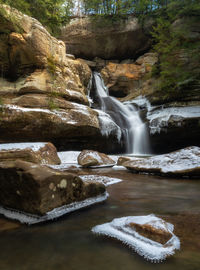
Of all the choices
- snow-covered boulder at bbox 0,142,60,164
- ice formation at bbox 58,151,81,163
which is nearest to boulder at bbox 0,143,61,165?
snow-covered boulder at bbox 0,142,60,164

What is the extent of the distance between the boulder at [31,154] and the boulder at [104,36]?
15.7 metres

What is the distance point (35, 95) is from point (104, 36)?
13.4 meters

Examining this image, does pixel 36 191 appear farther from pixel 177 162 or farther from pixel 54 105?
pixel 54 105

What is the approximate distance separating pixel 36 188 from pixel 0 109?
624cm

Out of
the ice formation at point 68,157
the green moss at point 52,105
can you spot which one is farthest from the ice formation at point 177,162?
the green moss at point 52,105

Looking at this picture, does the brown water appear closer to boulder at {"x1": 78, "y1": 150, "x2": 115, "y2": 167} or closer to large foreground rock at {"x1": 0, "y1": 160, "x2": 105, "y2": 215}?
large foreground rock at {"x1": 0, "y1": 160, "x2": 105, "y2": 215}

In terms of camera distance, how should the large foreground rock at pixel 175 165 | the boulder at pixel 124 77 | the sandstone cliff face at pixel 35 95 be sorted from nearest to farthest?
the large foreground rock at pixel 175 165, the sandstone cliff face at pixel 35 95, the boulder at pixel 124 77

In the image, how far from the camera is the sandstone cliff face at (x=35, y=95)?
7.13 metres

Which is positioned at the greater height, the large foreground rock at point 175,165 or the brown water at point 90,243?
the large foreground rock at point 175,165

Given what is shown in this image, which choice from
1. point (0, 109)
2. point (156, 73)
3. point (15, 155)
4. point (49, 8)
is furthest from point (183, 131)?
point (49, 8)

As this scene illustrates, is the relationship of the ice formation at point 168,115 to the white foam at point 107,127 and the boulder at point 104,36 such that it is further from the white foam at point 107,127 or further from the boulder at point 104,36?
the boulder at point 104,36

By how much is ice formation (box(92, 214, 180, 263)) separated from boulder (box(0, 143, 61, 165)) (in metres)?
4.32

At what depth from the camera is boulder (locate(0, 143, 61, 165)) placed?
5363 mm

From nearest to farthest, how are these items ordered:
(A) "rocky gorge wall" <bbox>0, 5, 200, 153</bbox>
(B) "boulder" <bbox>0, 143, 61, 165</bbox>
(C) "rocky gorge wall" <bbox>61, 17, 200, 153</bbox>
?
1. (B) "boulder" <bbox>0, 143, 61, 165</bbox>
2. (A) "rocky gorge wall" <bbox>0, 5, 200, 153</bbox>
3. (C) "rocky gorge wall" <bbox>61, 17, 200, 153</bbox>
